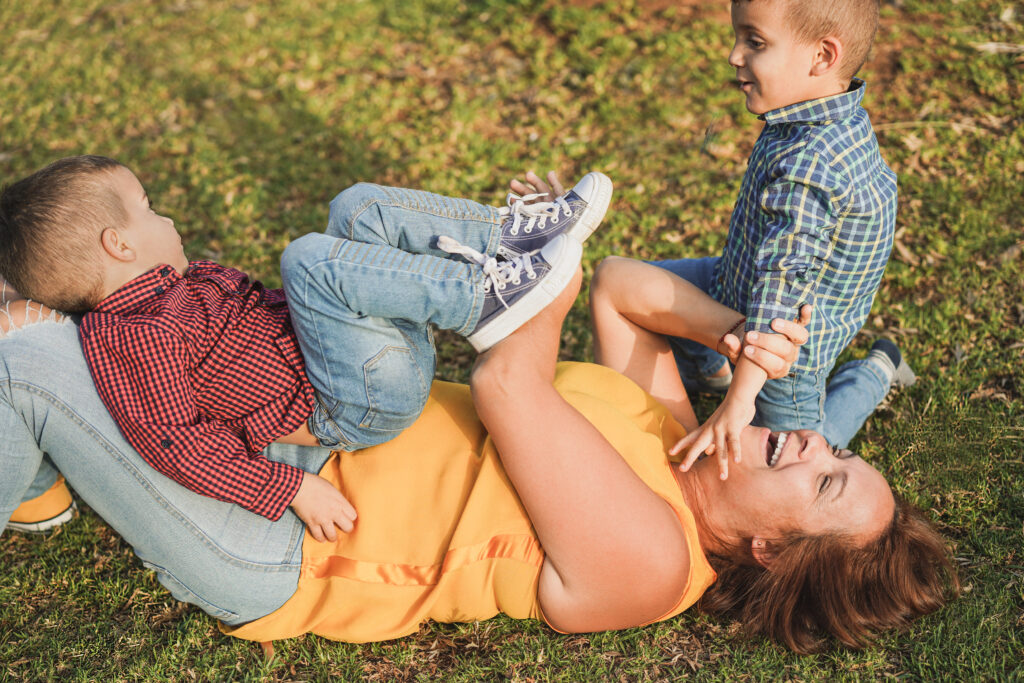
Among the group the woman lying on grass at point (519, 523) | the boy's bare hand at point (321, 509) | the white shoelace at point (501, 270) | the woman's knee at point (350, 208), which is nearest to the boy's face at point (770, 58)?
the woman lying on grass at point (519, 523)

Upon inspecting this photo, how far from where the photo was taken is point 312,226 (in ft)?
19.9

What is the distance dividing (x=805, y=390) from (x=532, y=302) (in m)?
1.41

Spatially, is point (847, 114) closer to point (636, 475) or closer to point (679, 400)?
point (679, 400)

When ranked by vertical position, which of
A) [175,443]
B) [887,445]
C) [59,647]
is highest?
[175,443]

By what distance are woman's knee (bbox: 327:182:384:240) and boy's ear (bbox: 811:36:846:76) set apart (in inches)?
71.9

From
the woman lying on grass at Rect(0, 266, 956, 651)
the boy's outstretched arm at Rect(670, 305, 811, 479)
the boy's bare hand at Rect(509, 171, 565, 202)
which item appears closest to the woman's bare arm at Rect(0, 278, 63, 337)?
the woman lying on grass at Rect(0, 266, 956, 651)

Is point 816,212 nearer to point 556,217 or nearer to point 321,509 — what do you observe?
point 556,217

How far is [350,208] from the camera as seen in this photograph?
3.31 meters

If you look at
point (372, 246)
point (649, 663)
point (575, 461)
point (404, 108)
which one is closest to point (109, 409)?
point (372, 246)

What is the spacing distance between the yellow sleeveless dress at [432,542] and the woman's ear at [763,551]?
204mm

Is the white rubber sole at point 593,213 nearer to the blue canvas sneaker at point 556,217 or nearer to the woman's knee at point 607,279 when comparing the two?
the blue canvas sneaker at point 556,217

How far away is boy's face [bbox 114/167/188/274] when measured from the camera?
10.3 feet

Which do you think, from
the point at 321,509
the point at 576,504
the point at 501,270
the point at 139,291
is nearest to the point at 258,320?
the point at 139,291

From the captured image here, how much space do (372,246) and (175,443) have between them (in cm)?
100
